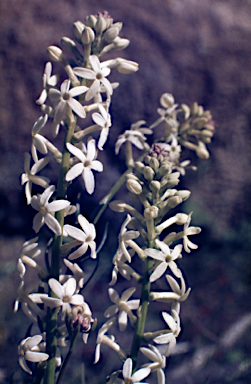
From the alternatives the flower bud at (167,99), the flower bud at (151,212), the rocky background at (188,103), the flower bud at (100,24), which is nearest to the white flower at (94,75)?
the flower bud at (100,24)

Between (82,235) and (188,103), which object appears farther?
(188,103)

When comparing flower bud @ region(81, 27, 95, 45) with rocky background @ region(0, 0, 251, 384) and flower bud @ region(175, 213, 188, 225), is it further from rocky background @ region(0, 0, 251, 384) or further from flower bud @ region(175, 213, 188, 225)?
rocky background @ region(0, 0, 251, 384)

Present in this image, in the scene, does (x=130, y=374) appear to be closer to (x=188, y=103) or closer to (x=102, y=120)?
(x=102, y=120)

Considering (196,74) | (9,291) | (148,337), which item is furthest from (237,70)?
(9,291)

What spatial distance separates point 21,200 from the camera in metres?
1.09

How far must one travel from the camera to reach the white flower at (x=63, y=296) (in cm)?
40

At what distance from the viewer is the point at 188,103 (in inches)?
47.9

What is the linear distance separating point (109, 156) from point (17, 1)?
71 centimetres

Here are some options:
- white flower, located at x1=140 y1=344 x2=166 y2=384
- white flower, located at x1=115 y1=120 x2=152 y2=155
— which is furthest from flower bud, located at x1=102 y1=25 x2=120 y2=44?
white flower, located at x1=140 y1=344 x2=166 y2=384

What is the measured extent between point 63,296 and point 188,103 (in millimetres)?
1052

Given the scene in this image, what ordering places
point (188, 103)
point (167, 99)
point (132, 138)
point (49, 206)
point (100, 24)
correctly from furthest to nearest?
point (188, 103), point (167, 99), point (132, 138), point (100, 24), point (49, 206)

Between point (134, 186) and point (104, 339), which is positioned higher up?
point (134, 186)

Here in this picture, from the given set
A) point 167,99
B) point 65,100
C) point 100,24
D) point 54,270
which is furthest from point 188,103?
point 54,270

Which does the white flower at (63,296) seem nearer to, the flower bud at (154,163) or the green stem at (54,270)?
the green stem at (54,270)
